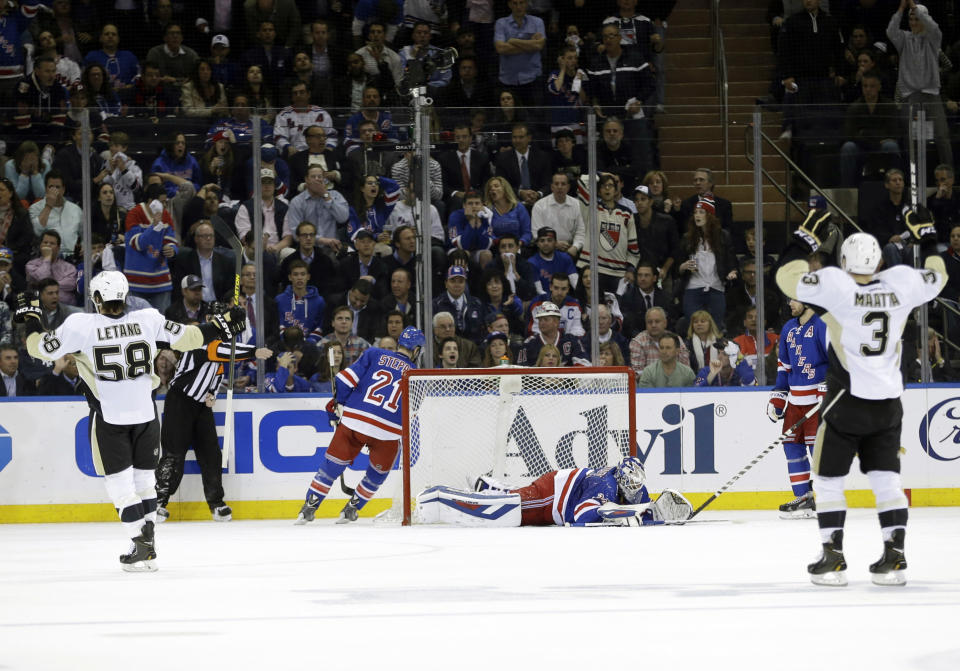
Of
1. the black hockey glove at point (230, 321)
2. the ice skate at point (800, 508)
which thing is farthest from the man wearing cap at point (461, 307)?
the black hockey glove at point (230, 321)

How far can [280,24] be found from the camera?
12.7 meters

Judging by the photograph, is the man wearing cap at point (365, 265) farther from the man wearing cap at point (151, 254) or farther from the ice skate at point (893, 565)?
the ice skate at point (893, 565)

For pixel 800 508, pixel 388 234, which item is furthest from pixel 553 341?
pixel 800 508

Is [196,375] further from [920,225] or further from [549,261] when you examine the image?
[920,225]

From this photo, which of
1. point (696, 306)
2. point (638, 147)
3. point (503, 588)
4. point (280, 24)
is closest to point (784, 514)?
point (696, 306)

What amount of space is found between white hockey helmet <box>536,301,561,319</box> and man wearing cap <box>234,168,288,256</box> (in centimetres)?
191

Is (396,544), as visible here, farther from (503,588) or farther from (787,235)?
(787,235)

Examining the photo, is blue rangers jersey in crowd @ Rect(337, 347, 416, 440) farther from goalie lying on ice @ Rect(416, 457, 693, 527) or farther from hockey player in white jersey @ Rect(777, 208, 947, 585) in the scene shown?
hockey player in white jersey @ Rect(777, 208, 947, 585)

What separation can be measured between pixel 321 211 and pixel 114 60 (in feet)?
11.3

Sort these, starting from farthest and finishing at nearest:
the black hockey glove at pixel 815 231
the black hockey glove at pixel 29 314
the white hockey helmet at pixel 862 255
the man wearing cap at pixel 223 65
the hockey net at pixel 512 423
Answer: the man wearing cap at pixel 223 65, the hockey net at pixel 512 423, the black hockey glove at pixel 29 314, the black hockey glove at pixel 815 231, the white hockey helmet at pixel 862 255

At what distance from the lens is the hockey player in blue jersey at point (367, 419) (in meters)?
9.16

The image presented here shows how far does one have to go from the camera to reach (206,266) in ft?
32.4

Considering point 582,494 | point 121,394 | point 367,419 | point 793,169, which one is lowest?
point 582,494

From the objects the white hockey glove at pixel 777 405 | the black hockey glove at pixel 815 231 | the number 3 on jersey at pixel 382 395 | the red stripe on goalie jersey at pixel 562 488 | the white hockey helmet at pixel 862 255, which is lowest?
the red stripe on goalie jersey at pixel 562 488
